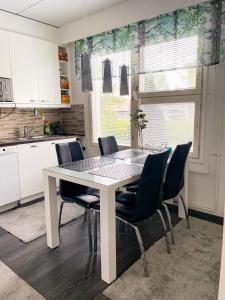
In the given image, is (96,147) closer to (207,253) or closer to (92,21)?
(92,21)

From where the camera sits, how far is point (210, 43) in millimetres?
2467

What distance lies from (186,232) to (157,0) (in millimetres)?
2642

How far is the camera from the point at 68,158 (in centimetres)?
253

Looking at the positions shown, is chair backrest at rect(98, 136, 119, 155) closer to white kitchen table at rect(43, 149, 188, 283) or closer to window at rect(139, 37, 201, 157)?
window at rect(139, 37, 201, 157)

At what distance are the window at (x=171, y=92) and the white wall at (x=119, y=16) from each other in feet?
1.21

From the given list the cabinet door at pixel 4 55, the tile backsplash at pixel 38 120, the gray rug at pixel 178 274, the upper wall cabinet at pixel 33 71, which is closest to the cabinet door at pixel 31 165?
the tile backsplash at pixel 38 120

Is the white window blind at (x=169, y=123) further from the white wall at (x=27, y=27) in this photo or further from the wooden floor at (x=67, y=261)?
the white wall at (x=27, y=27)

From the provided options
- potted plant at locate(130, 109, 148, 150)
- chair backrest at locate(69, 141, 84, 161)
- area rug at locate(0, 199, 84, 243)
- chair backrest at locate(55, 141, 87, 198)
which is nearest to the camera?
chair backrest at locate(55, 141, 87, 198)

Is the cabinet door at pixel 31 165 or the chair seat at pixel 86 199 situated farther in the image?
the cabinet door at pixel 31 165

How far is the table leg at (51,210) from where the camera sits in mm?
2135

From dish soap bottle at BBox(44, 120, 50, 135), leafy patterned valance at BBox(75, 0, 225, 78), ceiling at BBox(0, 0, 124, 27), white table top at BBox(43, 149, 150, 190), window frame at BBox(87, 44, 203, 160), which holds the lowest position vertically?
white table top at BBox(43, 149, 150, 190)

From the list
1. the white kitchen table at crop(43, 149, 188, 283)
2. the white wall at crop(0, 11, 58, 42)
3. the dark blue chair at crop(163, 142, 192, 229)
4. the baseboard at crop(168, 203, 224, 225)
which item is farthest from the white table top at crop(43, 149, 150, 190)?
the white wall at crop(0, 11, 58, 42)

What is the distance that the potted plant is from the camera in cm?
301

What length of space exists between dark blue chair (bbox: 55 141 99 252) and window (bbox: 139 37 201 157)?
3.70ft
